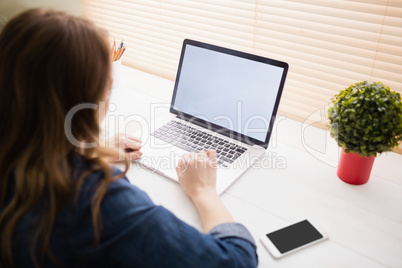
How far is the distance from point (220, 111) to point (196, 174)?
31 cm

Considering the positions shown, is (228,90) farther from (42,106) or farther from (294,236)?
(42,106)

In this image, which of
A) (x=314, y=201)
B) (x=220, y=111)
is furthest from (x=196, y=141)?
(x=314, y=201)

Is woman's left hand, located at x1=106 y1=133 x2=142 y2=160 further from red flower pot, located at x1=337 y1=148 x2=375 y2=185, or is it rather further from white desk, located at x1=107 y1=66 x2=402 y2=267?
red flower pot, located at x1=337 y1=148 x2=375 y2=185

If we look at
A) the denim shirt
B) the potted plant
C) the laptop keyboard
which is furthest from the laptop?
the denim shirt

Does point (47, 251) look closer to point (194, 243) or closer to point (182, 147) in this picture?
point (194, 243)

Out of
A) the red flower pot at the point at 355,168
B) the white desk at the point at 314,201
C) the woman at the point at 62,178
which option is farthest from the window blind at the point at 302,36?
the woman at the point at 62,178

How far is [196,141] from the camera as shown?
1151 millimetres

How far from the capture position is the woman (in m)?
0.58

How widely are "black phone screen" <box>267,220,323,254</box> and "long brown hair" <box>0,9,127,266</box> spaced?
416 mm

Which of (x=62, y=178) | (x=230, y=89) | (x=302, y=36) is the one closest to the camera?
(x=62, y=178)

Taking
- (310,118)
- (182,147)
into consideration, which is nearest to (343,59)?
(310,118)

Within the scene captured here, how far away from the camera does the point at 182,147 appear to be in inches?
44.4

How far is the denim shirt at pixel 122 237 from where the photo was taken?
578 millimetres

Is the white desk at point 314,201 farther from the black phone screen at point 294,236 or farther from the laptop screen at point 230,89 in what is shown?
the laptop screen at point 230,89
